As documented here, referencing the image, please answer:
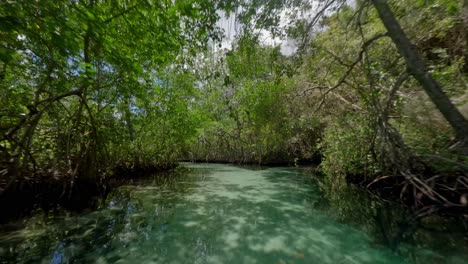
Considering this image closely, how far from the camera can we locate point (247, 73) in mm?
6312

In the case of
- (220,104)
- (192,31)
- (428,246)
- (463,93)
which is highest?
(220,104)

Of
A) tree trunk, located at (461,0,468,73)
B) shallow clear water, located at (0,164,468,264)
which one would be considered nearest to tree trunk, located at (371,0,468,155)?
shallow clear water, located at (0,164,468,264)

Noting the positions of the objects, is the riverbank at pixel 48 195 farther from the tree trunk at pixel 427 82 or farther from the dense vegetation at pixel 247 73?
the tree trunk at pixel 427 82

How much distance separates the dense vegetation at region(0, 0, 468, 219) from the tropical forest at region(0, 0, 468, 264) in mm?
34

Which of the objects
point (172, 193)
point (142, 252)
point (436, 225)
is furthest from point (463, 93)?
point (172, 193)

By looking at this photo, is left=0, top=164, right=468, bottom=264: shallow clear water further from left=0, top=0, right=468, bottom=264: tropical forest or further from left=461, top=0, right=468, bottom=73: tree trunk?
left=461, top=0, right=468, bottom=73: tree trunk

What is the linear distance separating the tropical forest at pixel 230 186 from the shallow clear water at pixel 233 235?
28 millimetres

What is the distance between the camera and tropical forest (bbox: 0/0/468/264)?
287 centimetres

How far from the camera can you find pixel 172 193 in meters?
6.51

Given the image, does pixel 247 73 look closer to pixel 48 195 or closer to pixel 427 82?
pixel 427 82

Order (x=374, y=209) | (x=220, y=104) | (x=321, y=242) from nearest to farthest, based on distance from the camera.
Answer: (x=321, y=242), (x=374, y=209), (x=220, y=104)

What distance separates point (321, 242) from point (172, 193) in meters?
4.53

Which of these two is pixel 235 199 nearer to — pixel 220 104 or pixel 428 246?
pixel 428 246

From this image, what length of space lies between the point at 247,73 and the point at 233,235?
4.35 meters
